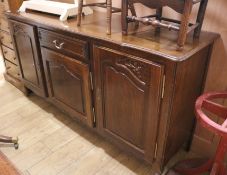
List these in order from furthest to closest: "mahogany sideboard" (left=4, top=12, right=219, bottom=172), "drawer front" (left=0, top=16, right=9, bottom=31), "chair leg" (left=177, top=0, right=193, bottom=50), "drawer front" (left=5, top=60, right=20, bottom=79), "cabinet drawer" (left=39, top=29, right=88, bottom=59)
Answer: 1. "drawer front" (left=5, top=60, right=20, bottom=79)
2. "drawer front" (left=0, top=16, right=9, bottom=31)
3. "cabinet drawer" (left=39, top=29, right=88, bottom=59)
4. "mahogany sideboard" (left=4, top=12, right=219, bottom=172)
5. "chair leg" (left=177, top=0, right=193, bottom=50)

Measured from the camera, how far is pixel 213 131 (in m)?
0.95

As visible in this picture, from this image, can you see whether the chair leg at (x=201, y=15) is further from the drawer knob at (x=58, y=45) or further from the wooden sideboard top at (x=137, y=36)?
the drawer knob at (x=58, y=45)

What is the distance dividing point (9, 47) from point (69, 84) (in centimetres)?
A: 103

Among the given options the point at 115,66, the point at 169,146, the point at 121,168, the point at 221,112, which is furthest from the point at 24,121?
the point at 221,112

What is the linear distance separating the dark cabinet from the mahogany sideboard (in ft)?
0.04

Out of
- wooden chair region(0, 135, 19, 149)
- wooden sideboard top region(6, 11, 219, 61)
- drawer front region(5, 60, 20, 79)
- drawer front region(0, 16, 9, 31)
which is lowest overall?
wooden chair region(0, 135, 19, 149)

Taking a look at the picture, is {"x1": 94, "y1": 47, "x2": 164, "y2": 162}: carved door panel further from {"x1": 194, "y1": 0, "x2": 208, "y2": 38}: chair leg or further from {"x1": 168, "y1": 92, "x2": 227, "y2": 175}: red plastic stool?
{"x1": 194, "y1": 0, "x2": 208, "y2": 38}: chair leg

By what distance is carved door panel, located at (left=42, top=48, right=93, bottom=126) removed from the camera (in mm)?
1416

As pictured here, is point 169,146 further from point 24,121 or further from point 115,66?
point 24,121

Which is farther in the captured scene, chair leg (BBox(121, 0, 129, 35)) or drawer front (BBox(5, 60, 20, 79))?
drawer front (BBox(5, 60, 20, 79))

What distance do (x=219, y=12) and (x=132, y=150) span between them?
0.92m

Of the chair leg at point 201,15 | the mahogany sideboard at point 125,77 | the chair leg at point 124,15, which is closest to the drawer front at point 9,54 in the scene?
the mahogany sideboard at point 125,77

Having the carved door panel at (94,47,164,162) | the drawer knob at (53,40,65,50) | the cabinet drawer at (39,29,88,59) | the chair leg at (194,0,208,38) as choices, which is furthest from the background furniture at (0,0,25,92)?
the chair leg at (194,0,208,38)

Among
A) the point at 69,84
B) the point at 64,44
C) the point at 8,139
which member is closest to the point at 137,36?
the point at 64,44
